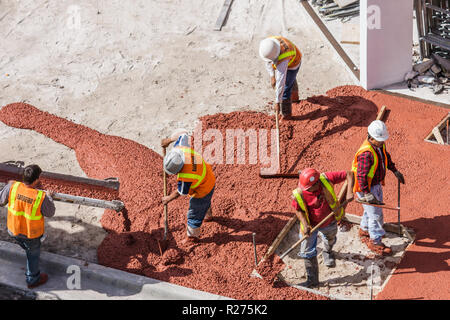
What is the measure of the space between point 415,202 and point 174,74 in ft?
20.2

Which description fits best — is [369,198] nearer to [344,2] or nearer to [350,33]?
[350,33]

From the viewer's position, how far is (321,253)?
917 centimetres

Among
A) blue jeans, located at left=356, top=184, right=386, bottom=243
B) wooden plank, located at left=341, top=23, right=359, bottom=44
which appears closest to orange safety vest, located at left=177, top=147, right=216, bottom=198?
blue jeans, located at left=356, top=184, right=386, bottom=243

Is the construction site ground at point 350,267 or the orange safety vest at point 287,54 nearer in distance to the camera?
the construction site ground at point 350,267

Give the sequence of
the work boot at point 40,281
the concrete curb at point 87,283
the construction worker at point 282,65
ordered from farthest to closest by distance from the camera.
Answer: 1. the construction worker at point 282,65
2. the work boot at point 40,281
3. the concrete curb at point 87,283

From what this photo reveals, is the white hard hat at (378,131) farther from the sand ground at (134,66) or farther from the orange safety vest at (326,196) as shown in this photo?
the sand ground at (134,66)

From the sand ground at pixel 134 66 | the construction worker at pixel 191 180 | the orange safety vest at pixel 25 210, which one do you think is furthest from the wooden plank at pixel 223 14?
the orange safety vest at pixel 25 210

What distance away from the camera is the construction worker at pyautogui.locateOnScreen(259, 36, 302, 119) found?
1079 cm

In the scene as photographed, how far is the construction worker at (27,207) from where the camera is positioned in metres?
8.34

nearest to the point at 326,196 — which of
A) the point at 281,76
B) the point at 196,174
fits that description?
the point at 196,174

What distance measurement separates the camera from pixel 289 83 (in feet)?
37.7

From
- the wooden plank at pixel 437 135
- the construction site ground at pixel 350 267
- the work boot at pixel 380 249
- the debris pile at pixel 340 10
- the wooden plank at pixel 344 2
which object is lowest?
the construction site ground at pixel 350 267

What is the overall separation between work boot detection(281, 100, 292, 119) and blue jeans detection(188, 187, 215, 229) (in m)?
3.18

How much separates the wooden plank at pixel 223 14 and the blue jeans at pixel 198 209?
6555 mm
